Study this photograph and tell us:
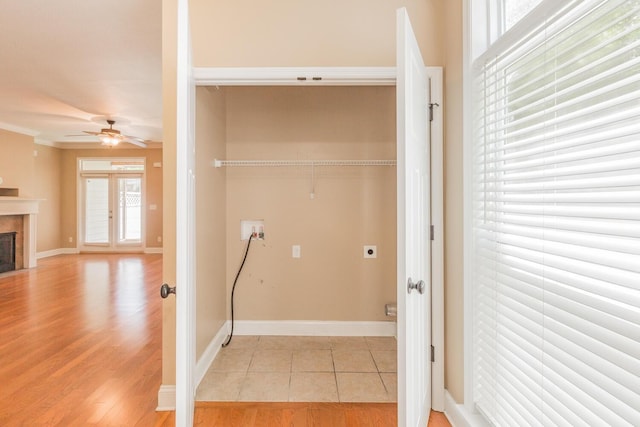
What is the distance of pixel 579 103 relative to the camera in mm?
1052

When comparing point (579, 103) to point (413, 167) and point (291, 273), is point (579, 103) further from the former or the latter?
point (291, 273)

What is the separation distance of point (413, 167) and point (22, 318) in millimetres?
4465

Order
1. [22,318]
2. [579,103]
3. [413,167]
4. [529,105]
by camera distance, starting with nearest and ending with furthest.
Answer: [579,103] < [529,105] < [413,167] < [22,318]

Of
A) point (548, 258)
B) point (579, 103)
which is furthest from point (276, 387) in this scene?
point (579, 103)

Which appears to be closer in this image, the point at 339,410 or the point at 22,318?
the point at 339,410

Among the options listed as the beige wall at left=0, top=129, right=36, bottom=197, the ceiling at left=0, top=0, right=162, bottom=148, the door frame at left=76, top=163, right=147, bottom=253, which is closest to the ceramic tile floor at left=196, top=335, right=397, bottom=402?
the ceiling at left=0, top=0, right=162, bottom=148

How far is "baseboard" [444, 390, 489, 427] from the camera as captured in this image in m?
1.66

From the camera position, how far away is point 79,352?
2.85 m

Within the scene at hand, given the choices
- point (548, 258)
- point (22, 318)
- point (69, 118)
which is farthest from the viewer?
point (69, 118)

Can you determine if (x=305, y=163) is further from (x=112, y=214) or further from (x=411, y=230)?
(x=112, y=214)

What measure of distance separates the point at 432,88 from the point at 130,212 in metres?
8.63

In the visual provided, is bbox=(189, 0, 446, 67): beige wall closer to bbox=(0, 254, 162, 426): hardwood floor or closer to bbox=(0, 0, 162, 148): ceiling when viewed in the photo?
bbox=(0, 0, 162, 148): ceiling

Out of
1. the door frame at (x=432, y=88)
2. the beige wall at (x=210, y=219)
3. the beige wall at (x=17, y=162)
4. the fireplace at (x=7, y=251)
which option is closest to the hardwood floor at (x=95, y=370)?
the door frame at (x=432, y=88)

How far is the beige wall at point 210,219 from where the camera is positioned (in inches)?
92.7
